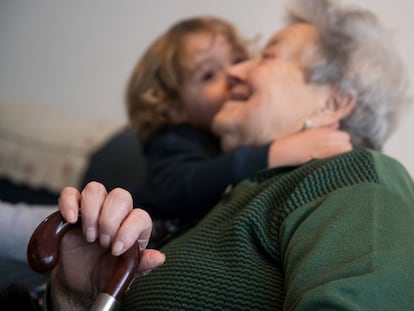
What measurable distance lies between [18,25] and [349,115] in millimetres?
1894

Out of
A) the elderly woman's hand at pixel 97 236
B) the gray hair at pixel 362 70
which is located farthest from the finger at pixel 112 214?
the gray hair at pixel 362 70

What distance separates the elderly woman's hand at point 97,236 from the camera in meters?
0.59

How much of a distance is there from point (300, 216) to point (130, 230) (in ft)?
0.80

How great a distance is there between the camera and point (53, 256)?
1.85 feet

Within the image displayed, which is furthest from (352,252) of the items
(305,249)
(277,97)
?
(277,97)

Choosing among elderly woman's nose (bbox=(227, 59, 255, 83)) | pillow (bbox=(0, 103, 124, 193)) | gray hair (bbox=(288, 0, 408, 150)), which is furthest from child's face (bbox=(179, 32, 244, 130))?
pillow (bbox=(0, 103, 124, 193))

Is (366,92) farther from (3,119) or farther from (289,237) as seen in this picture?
(3,119)

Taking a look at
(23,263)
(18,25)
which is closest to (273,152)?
(23,263)

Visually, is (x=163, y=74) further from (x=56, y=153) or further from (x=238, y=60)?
(x=56, y=153)

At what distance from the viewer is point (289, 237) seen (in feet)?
2.30

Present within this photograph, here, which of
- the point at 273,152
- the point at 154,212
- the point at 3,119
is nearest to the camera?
the point at 273,152

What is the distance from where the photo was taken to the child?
124 cm

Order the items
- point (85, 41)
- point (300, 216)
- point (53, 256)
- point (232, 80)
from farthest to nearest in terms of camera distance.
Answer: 1. point (85, 41)
2. point (232, 80)
3. point (300, 216)
4. point (53, 256)

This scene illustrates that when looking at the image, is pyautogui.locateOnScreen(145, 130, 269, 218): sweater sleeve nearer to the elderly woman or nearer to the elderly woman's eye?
the elderly woman
